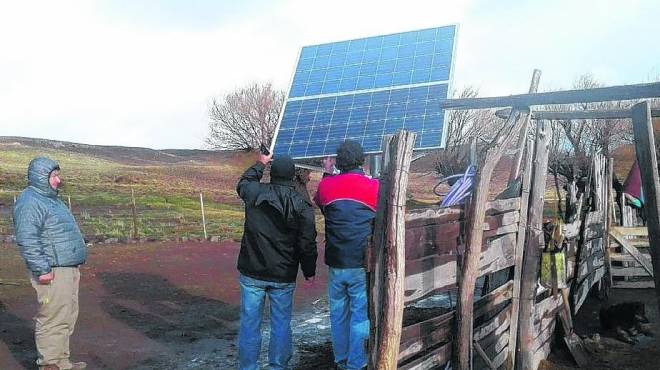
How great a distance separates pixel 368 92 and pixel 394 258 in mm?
8290

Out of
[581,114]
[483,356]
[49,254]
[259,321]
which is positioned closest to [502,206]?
[483,356]

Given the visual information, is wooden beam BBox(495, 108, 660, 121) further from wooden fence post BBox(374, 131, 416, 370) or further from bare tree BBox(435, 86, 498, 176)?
bare tree BBox(435, 86, 498, 176)

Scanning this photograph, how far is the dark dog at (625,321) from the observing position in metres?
8.00

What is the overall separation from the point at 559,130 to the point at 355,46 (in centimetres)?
2860

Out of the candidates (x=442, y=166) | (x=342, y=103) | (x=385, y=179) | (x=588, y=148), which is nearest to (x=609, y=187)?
(x=342, y=103)

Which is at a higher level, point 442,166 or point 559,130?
point 559,130

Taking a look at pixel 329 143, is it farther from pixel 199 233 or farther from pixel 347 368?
pixel 199 233

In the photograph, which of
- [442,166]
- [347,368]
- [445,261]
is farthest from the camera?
[442,166]

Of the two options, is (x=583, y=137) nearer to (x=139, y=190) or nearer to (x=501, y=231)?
(x=139, y=190)

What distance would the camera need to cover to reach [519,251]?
237 inches

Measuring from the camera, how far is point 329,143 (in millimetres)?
11039

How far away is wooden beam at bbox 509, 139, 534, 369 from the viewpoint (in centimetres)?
602

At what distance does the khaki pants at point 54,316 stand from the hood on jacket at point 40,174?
0.73 metres

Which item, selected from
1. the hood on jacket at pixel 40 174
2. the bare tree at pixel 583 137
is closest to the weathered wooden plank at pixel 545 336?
the hood on jacket at pixel 40 174
